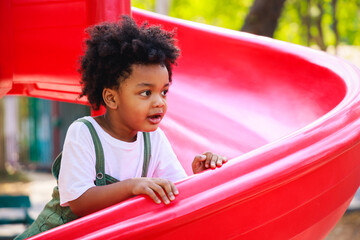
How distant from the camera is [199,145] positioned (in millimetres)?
2654

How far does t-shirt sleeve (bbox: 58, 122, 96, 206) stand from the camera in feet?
5.03

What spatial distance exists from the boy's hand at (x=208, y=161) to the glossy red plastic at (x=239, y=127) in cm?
7

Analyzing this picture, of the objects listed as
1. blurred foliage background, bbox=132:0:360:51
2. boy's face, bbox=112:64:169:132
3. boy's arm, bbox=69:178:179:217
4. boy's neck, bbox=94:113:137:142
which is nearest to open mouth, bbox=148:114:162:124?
boy's face, bbox=112:64:169:132

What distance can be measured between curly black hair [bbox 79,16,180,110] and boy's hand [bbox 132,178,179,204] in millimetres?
381

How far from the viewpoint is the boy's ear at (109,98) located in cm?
171

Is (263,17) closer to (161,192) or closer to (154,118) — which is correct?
(154,118)

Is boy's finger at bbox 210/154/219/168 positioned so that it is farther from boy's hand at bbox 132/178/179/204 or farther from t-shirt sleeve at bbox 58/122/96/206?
t-shirt sleeve at bbox 58/122/96/206

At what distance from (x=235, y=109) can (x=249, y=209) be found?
1455 mm

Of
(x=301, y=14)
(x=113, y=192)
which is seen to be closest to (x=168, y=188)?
(x=113, y=192)

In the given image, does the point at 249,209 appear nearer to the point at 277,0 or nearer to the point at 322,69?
the point at 322,69

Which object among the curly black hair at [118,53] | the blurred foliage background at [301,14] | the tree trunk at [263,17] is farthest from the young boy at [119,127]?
the blurred foliage background at [301,14]

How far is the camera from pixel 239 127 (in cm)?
274

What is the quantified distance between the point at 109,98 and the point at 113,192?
1.16 ft

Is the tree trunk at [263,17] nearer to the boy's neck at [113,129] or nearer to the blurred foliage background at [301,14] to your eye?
the boy's neck at [113,129]
